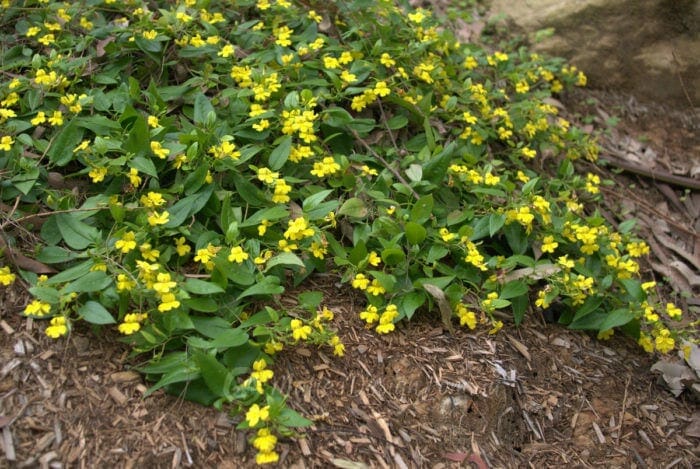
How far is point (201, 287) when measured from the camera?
8.75 ft

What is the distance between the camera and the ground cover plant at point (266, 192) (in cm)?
263

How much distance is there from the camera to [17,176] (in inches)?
115

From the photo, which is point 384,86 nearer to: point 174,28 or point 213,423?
point 174,28

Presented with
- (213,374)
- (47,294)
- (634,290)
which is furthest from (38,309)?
(634,290)

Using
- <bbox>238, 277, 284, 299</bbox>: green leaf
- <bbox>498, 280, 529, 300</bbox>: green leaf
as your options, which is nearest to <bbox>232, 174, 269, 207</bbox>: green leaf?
<bbox>238, 277, 284, 299</bbox>: green leaf

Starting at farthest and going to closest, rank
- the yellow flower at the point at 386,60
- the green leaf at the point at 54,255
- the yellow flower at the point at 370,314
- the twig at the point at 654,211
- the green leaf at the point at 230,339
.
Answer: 1. the twig at the point at 654,211
2. the yellow flower at the point at 386,60
3. the yellow flower at the point at 370,314
4. the green leaf at the point at 54,255
5. the green leaf at the point at 230,339

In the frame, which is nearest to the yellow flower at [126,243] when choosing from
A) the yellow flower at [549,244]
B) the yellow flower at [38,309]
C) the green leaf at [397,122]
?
the yellow flower at [38,309]

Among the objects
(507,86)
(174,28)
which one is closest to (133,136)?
(174,28)

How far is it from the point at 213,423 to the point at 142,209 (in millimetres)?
1021

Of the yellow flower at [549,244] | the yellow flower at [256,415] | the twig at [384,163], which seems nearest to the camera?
the yellow flower at [256,415]

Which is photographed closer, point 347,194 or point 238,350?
point 238,350

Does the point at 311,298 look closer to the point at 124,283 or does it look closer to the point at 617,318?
the point at 124,283

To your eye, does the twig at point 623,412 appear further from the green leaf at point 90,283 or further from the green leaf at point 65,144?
the green leaf at point 65,144

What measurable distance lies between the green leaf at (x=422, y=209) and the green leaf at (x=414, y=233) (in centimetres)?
9
